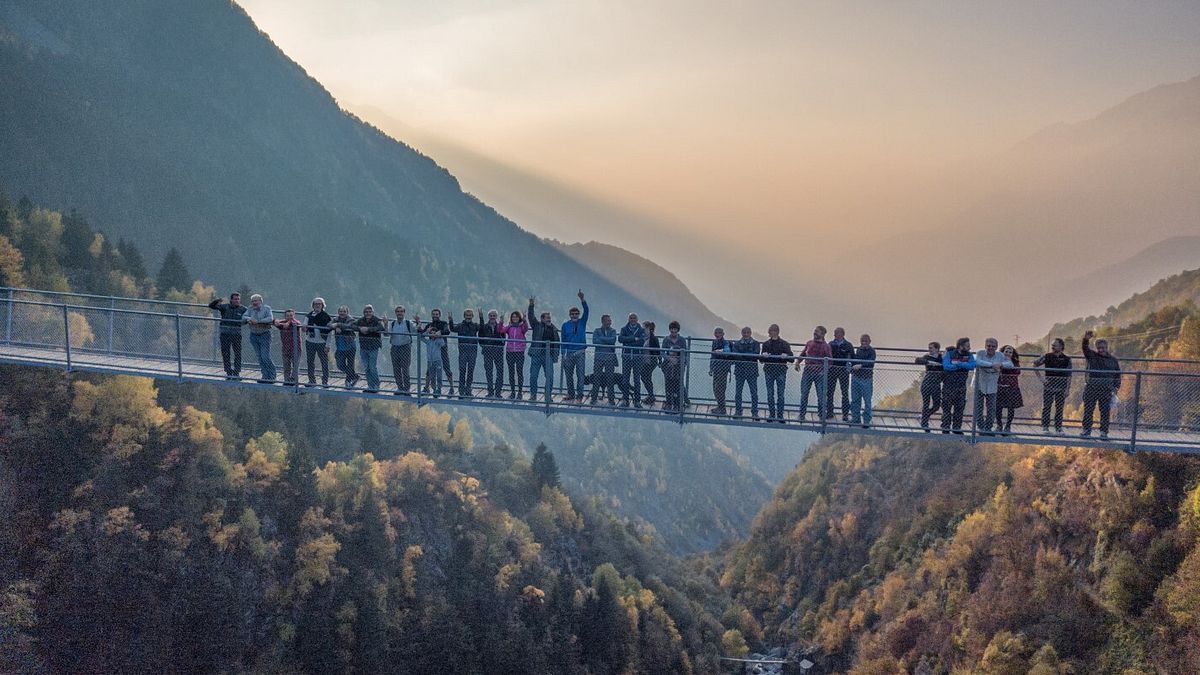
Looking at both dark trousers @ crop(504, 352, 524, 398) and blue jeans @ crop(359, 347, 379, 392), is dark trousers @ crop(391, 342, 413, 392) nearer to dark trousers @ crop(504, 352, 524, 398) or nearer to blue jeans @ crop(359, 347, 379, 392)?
blue jeans @ crop(359, 347, 379, 392)

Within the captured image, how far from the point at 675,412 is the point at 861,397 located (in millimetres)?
3942

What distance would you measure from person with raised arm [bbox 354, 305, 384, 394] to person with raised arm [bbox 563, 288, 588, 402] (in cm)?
412

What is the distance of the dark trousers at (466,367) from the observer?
858 inches

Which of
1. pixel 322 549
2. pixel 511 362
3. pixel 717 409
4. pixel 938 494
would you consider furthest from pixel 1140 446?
pixel 322 549

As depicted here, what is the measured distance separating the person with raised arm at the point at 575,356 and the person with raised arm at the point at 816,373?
4.12 metres

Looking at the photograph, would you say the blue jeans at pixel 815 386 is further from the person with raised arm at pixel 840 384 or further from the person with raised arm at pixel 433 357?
the person with raised arm at pixel 433 357

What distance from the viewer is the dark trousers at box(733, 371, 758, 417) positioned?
20469 mm

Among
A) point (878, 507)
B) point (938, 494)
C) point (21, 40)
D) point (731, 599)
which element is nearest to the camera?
point (938, 494)

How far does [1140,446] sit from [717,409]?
8457 millimetres

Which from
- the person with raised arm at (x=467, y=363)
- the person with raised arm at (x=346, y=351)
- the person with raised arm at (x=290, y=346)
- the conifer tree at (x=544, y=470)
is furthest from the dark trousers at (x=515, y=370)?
the conifer tree at (x=544, y=470)

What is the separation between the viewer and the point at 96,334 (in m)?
25.9

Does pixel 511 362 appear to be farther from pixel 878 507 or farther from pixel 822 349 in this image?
pixel 878 507

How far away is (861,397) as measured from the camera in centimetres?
2023

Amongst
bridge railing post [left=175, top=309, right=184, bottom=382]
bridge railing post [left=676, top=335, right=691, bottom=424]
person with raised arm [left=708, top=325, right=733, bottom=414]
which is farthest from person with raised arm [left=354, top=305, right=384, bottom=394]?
person with raised arm [left=708, top=325, right=733, bottom=414]
